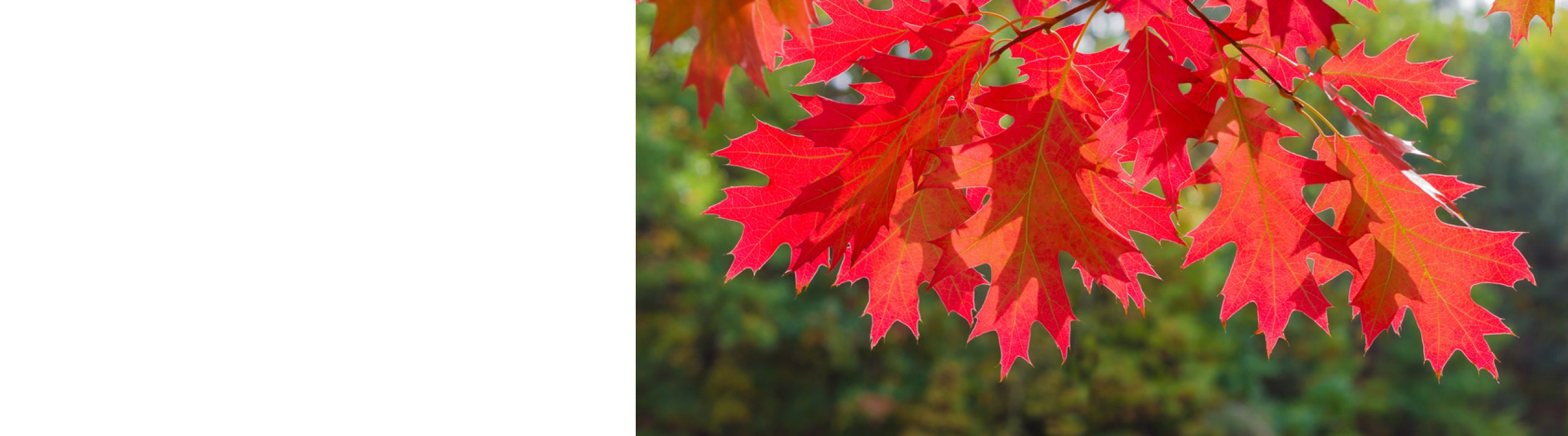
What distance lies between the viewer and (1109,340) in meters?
4.98

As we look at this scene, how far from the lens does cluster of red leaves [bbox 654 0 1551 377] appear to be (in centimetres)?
61

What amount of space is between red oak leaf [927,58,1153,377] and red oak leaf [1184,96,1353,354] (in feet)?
0.24

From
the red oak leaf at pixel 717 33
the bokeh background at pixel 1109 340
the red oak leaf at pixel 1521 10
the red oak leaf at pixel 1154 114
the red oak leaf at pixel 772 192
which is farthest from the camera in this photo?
the bokeh background at pixel 1109 340

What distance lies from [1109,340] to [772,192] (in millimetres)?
4630

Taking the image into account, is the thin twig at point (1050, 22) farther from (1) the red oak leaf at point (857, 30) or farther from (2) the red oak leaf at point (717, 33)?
(2) the red oak leaf at point (717, 33)

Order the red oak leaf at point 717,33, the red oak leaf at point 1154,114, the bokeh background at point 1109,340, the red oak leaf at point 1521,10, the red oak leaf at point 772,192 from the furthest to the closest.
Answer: the bokeh background at point 1109,340, the red oak leaf at point 1521,10, the red oak leaf at point 772,192, the red oak leaf at point 1154,114, the red oak leaf at point 717,33

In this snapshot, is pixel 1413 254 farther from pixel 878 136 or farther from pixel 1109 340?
pixel 1109 340

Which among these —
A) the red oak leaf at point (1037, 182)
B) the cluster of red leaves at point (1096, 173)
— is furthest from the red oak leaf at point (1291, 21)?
the red oak leaf at point (1037, 182)

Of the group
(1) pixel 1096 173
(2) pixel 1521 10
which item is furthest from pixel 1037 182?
(2) pixel 1521 10

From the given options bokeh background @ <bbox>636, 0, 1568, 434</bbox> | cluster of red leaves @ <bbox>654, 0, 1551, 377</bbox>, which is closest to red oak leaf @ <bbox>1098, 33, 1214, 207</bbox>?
cluster of red leaves @ <bbox>654, 0, 1551, 377</bbox>

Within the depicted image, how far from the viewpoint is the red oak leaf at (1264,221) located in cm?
62

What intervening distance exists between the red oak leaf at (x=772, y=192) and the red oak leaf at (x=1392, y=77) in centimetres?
39

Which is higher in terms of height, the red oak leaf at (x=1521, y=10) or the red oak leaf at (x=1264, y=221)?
the red oak leaf at (x=1521, y=10)
